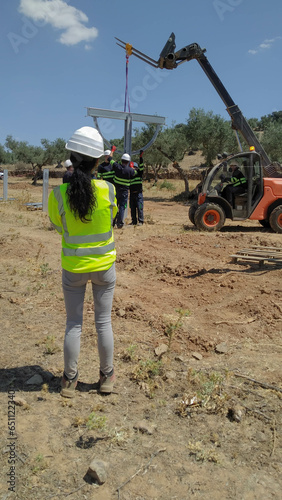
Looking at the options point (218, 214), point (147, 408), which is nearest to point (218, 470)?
point (147, 408)

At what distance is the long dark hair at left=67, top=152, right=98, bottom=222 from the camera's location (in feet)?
9.23

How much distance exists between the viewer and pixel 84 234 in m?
2.97

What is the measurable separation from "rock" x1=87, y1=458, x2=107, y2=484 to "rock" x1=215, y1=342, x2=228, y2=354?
192cm

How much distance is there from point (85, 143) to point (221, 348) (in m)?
2.40

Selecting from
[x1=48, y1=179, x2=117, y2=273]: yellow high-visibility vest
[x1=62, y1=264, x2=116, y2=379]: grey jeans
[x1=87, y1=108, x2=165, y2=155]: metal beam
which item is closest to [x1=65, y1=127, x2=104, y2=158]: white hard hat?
[x1=48, y1=179, x2=117, y2=273]: yellow high-visibility vest

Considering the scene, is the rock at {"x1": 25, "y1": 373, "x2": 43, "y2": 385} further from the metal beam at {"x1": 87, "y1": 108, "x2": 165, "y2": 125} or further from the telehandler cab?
the metal beam at {"x1": 87, "y1": 108, "x2": 165, "y2": 125}

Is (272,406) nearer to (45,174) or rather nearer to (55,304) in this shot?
(55,304)

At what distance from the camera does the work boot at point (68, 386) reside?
10.4 feet

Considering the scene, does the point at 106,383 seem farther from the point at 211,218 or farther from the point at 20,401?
the point at 211,218

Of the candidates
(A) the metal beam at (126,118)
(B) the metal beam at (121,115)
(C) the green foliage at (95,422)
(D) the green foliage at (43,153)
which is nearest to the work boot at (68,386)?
(C) the green foliage at (95,422)

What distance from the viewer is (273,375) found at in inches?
140

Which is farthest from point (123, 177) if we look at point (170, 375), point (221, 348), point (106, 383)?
point (106, 383)

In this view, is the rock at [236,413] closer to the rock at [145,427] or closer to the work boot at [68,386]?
the rock at [145,427]

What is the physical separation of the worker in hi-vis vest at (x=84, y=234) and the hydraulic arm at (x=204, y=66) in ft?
31.8
